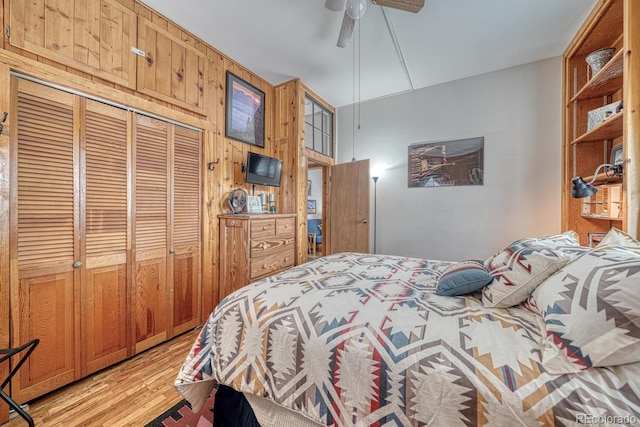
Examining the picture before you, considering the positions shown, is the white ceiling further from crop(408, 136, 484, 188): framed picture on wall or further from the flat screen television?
the flat screen television

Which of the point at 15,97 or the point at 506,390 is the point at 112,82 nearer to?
the point at 15,97

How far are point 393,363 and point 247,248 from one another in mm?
1872

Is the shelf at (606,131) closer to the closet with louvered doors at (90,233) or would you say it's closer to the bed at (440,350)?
the bed at (440,350)

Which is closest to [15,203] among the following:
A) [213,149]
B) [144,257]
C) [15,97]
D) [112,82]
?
[15,97]

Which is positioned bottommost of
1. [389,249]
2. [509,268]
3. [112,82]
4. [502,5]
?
[389,249]

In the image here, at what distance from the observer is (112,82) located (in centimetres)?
186

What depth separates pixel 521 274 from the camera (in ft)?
3.69

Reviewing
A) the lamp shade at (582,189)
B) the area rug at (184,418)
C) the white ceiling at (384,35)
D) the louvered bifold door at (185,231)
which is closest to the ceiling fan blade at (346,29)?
the white ceiling at (384,35)

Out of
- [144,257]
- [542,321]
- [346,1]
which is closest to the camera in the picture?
[542,321]

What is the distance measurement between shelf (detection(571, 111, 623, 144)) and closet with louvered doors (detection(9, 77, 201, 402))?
345 cm

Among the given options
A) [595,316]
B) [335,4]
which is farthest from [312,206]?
[595,316]

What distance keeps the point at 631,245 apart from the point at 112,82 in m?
3.22

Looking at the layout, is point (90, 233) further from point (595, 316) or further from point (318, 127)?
point (318, 127)

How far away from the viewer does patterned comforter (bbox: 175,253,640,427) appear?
2.27 ft
